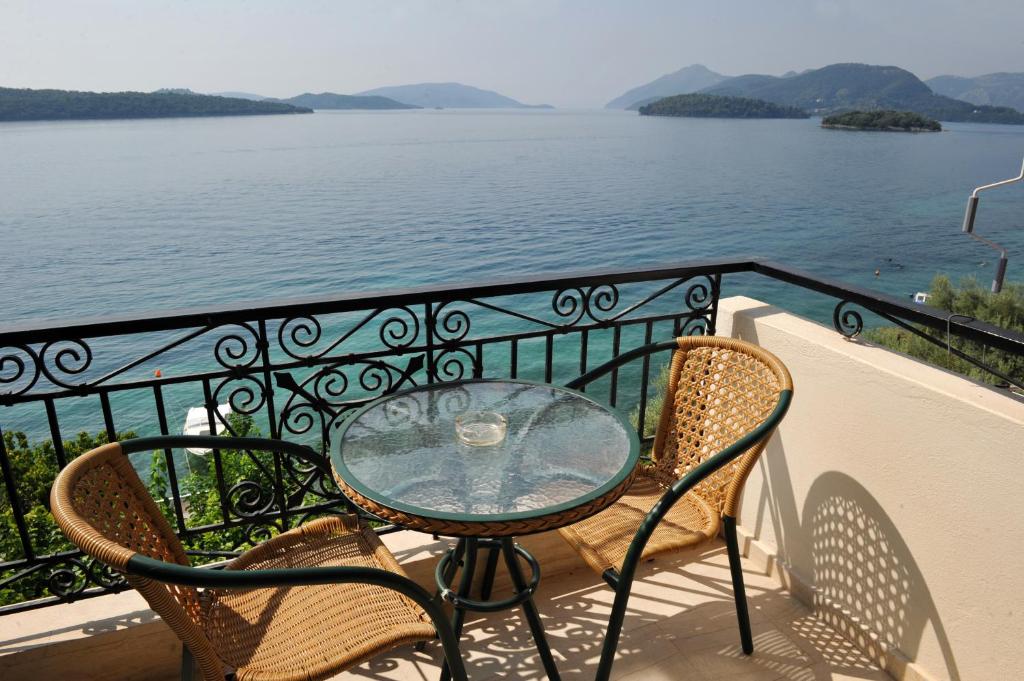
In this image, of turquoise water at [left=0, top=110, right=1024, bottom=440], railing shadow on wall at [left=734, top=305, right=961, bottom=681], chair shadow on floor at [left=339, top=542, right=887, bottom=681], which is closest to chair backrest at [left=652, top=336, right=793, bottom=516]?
railing shadow on wall at [left=734, top=305, right=961, bottom=681]

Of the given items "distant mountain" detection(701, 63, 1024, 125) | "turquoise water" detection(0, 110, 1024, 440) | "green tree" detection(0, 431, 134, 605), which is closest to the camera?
"green tree" detection(0, 431, 134, 605)

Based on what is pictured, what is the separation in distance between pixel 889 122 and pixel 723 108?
27104 millimetres

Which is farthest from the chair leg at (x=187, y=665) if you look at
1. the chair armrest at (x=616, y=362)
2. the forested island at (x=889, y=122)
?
the forested island at (x=889, y=122)

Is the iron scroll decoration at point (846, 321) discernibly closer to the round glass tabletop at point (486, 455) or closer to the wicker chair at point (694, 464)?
the wicker chair at point (694, 464)

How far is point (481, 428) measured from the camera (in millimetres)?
1765

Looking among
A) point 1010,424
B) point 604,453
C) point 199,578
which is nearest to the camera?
point 199,578

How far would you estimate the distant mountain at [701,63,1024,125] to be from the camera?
286 ft

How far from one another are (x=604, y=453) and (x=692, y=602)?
966mm

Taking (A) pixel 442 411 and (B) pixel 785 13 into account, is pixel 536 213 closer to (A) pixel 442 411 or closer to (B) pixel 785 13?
(A) pixel 442 411

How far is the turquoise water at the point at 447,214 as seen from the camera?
35.8m

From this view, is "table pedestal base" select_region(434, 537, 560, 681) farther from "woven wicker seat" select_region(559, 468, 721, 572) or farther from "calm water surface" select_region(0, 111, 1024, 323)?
"calm water surface" select_region(0, 111, 1024, 323)

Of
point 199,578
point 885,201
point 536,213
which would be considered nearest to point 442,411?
point 199,578

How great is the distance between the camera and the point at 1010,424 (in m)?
1.55

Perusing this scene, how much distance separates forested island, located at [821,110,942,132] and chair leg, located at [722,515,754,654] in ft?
307
